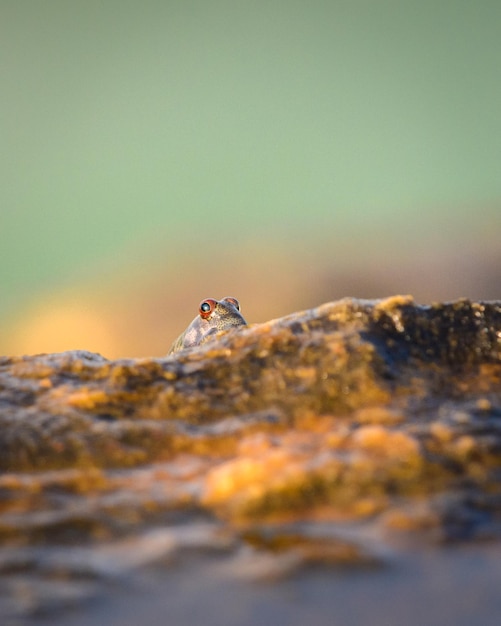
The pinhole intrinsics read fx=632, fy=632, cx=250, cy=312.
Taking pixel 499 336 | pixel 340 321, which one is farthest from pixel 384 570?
pixel 499 336

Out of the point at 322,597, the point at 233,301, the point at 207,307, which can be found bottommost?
the point at 322,597

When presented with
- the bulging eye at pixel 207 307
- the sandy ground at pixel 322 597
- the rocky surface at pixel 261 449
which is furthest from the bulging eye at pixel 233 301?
the sandy ground at pixel 322 597

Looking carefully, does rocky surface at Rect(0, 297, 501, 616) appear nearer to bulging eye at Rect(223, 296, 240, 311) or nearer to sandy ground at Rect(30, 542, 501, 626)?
sandy ground at Rect(30, 542, 501, 626)

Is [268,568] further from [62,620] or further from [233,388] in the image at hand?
[233,388]

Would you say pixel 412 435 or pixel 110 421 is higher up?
pixel 110 421

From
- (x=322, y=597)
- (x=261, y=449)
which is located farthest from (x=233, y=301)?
(x=322, y=597)

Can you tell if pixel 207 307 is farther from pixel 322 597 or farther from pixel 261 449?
pixel 322 597
